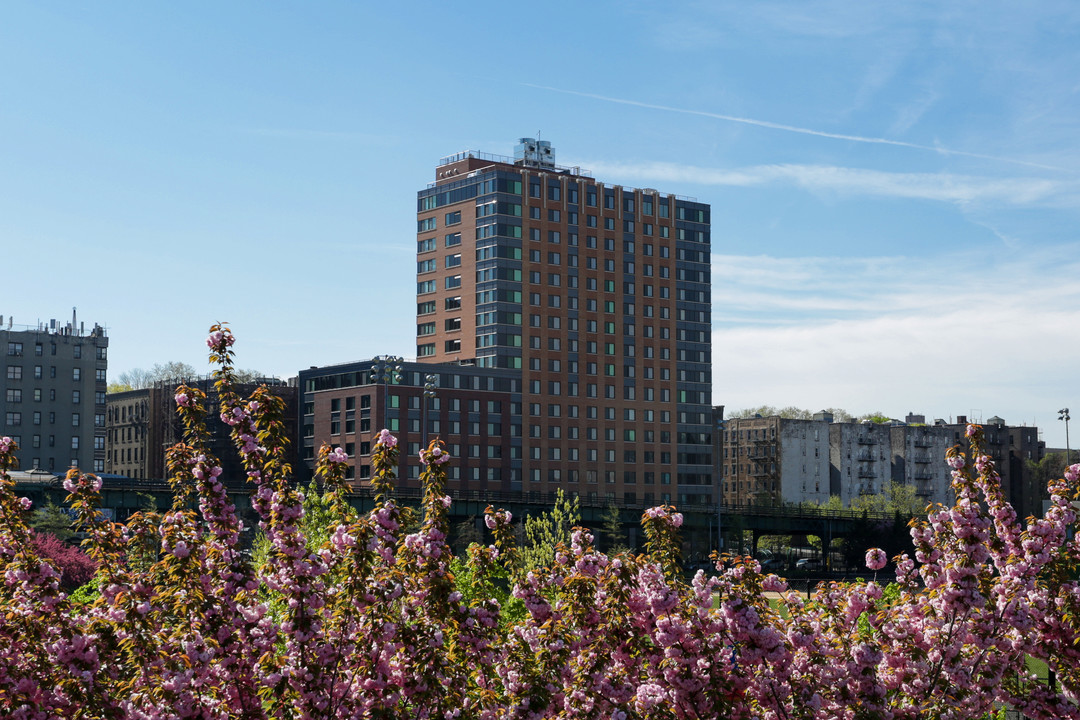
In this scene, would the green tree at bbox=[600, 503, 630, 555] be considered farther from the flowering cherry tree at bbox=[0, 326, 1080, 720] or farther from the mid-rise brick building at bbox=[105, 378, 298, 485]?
the flowering cherry tree at bbox=[0, 326, 1080, 720]

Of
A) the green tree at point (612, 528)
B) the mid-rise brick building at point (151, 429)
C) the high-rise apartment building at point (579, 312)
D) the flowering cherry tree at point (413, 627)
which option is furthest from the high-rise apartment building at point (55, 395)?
the flowering cherry tree at point (413, 627)

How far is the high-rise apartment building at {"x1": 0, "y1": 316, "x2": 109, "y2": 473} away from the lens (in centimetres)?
17300

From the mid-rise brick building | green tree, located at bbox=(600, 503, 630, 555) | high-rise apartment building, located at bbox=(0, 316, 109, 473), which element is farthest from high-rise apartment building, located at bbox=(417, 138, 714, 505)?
high-rise apartment building, located at bbox=(0, 316, 109, 473)

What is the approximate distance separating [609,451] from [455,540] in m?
38.4

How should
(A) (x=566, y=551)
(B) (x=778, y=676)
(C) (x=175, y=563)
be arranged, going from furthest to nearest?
(A) (x=566, y=551) → (B) (x=778, y=676) → (C) (x=175, y=563)

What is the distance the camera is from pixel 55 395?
177 metres

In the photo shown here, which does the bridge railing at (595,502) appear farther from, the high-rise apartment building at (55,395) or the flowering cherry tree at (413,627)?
the flowering cherry tree at (413,627)

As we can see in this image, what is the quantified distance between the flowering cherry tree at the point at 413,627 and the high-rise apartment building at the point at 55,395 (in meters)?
164

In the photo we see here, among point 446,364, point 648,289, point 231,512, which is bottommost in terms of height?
point 231,512

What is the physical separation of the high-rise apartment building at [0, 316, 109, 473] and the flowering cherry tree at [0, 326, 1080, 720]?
16420 centimetres

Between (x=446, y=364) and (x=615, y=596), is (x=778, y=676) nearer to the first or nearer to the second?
(x=615, y=596)

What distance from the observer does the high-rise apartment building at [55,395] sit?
17300 cm

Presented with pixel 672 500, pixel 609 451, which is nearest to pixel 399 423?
pixel 609 451

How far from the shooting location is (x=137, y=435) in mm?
190125
